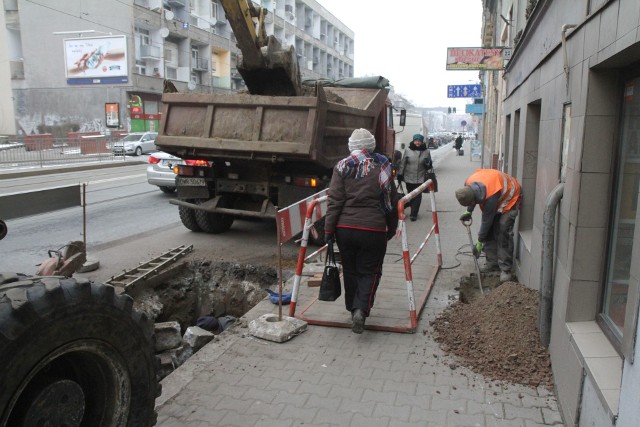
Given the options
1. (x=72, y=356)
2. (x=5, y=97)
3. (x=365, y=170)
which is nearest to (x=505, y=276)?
(x=365, y=170)

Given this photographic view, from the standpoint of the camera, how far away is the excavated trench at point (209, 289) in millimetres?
6469

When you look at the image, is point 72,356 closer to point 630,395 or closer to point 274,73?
point 630,395

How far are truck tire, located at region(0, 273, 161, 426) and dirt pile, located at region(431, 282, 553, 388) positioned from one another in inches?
96.1

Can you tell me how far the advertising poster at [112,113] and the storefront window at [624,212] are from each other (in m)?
38.4

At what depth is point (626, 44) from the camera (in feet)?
8.25

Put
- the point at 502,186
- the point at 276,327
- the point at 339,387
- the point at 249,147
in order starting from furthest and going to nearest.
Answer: the point at 249,147 < the point at 502,186 < the point at 276,327 < the point at 339,387

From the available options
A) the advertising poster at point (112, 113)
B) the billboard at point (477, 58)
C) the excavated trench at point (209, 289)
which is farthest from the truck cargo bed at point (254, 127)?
the advertising poster at point (112, 113)

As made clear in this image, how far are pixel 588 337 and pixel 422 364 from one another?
1.35 metres

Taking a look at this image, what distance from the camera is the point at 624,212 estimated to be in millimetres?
3008

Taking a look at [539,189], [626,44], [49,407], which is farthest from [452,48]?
[49,407]

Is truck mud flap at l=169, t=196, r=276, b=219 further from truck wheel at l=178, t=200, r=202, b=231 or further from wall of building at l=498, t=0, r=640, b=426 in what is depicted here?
wall of building at l=498, t=0, r=640, b=426

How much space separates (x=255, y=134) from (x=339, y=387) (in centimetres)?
430

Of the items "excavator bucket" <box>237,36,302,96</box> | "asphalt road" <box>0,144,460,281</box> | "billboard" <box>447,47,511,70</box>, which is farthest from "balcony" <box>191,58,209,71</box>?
"excavator bucket" <box>237,36,302,96</box>

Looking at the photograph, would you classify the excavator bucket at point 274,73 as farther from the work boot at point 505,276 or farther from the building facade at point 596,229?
the building facade at point 596,229
